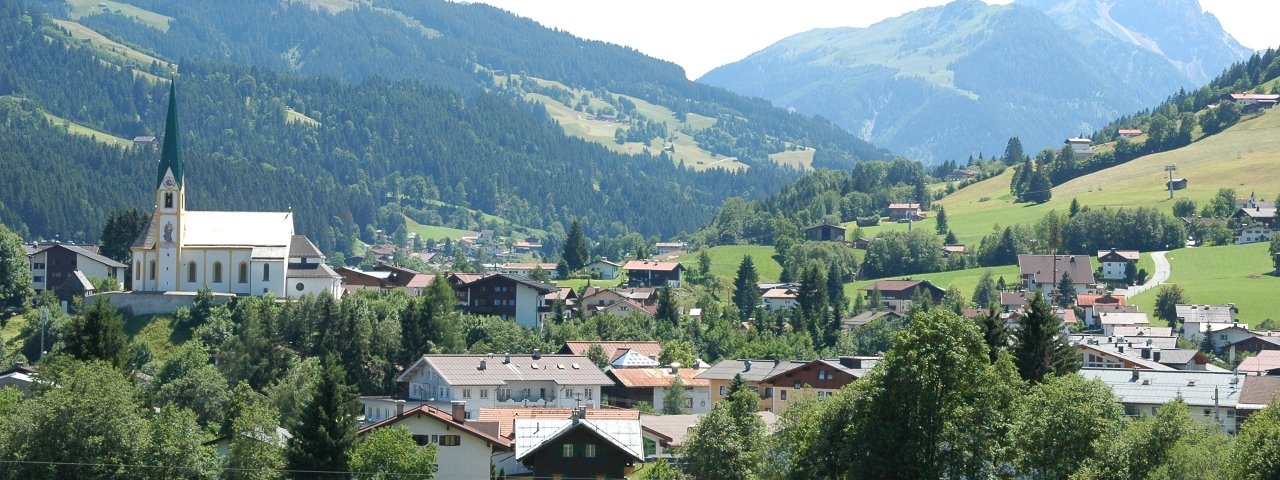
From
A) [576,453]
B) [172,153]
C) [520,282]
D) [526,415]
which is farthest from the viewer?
[520,282]

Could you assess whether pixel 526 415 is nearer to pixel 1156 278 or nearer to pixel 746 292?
pixel 746 292

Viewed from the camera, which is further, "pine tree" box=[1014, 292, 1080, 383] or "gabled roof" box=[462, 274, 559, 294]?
"gabled roof" box=[462, 274, 559, 294]

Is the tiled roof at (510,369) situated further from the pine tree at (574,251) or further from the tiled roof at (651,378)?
the pine tree at (574,251)

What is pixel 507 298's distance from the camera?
4729 inches

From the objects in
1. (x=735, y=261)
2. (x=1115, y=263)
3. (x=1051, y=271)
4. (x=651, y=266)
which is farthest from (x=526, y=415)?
(x=735, y=261)

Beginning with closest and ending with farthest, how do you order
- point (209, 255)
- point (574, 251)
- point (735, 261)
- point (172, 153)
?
point (209, 255) < point (172, 153) < point (574, 251) < point (735, 261)

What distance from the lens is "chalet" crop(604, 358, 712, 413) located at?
95.0m

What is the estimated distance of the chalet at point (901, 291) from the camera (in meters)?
148

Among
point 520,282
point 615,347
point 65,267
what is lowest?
point 615,347

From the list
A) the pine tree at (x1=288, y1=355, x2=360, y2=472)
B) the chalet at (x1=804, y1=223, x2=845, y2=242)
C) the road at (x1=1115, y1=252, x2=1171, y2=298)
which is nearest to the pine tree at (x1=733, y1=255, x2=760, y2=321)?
the road at (x1=1115, y1=252, x2=1171, y2=298)

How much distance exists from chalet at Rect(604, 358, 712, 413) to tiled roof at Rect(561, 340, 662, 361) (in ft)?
14.9

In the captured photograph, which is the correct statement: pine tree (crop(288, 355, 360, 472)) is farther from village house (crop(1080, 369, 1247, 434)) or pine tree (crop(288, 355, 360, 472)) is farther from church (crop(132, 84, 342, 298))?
church (crop(132, 84, 342, 298))

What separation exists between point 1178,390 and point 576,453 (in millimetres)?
29340

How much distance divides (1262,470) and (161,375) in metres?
58.5
